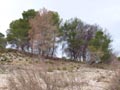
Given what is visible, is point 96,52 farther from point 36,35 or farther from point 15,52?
point 15,52

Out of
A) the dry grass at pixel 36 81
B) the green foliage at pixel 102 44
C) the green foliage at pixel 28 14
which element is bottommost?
the dry grass at pixel 36 81

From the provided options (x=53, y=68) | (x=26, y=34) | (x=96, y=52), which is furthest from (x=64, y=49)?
(x=53, y=68)

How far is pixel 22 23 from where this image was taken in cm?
5041

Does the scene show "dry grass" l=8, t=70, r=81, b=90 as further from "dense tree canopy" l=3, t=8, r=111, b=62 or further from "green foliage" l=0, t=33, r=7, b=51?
"green foliage" l=0, t=33, r=7, b=51

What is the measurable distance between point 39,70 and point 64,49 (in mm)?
46536

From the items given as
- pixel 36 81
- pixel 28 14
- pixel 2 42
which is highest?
pixel 28 14

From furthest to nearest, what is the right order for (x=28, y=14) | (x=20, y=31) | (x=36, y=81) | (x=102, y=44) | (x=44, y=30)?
(x=28, y=14), (x=20, y=31), (x=102, y=44), (x=44, y=30), (x=36, y=81)

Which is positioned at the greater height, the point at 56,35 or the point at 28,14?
the point at 28,14

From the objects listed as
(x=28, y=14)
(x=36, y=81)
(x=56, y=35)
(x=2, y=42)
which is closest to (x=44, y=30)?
(x=56, y=35)

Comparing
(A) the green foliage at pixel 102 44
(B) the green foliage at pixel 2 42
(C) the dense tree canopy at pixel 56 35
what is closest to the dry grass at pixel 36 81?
(C) the dense tree canopy at pixel 56 35

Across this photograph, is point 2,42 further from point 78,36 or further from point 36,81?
point 36,81

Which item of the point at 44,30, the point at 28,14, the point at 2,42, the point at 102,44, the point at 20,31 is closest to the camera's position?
the point at 44,30

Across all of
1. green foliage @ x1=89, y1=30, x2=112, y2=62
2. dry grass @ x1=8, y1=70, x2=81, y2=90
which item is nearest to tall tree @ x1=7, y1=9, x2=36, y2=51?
green foliage @ x1=89, y1=30, x2=112, y2=62

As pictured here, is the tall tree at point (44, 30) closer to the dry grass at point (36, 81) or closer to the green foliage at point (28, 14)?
the green foliage at point (28, 14)
